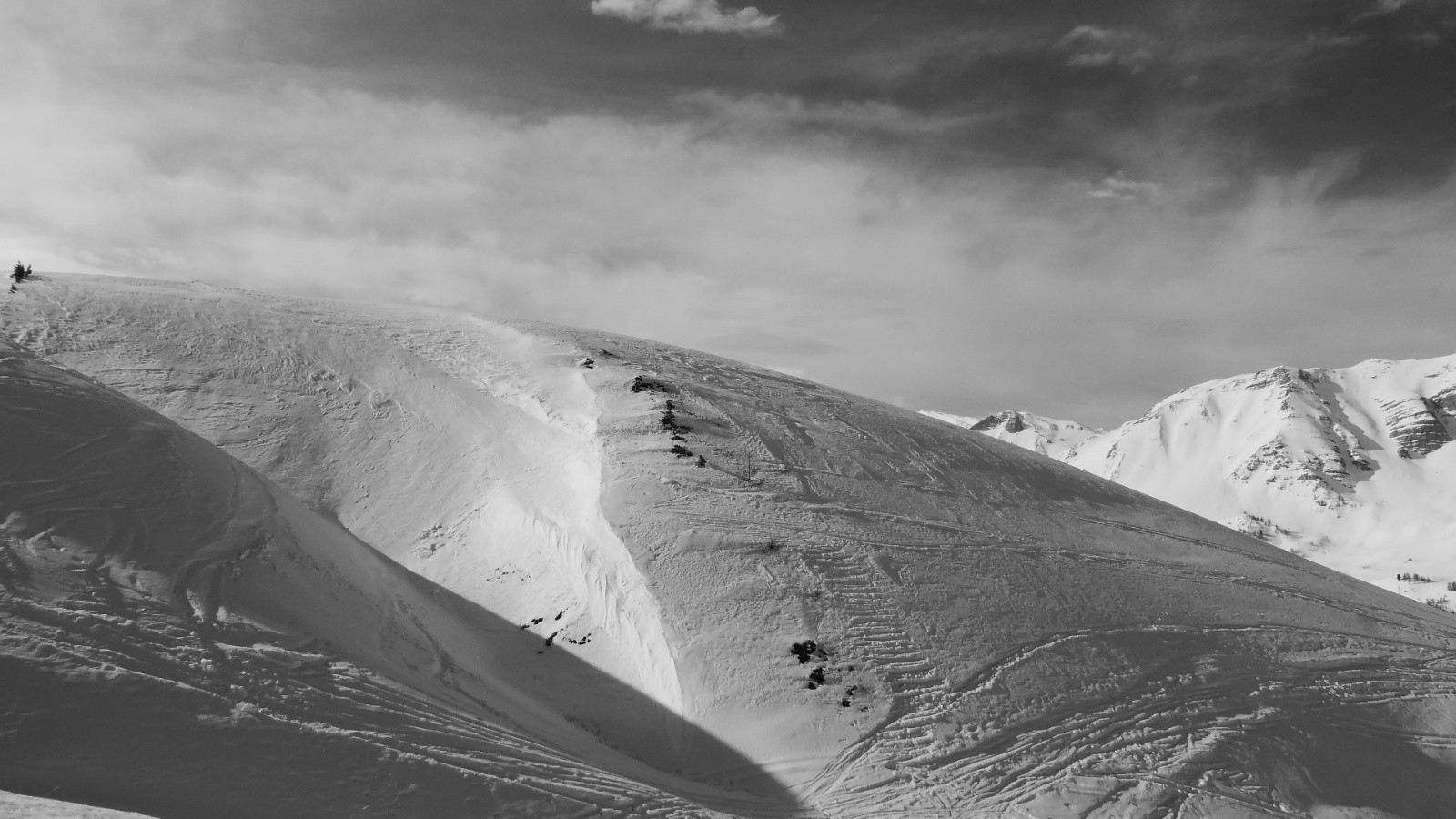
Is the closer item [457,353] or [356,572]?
[356,572]

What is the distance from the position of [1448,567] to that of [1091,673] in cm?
17689

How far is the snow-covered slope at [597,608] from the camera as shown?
26.7 feet

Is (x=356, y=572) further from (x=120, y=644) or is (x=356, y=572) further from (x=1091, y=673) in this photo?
(x=1091, y=673)

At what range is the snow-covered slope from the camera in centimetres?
813

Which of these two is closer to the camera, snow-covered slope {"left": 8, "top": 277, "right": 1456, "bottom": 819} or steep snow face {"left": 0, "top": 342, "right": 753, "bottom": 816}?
steep snow face {"left": 0, "top": 342, "right": 753, "bottom": 816}

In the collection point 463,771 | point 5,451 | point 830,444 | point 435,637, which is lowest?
point 463,771

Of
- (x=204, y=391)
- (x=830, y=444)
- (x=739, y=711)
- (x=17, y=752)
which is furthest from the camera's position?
(x=830, y=444)

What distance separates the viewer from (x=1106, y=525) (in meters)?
21.1

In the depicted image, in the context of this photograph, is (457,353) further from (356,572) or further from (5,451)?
(5,451)

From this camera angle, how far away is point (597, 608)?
1455cm

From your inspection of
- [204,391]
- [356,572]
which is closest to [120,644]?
[356,572]

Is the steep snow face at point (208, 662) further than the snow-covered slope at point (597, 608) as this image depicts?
No

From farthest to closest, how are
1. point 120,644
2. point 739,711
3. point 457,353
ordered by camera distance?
point 457,353 → point 739,711 → point 120,644

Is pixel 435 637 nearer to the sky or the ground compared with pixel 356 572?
nearer to the ground
